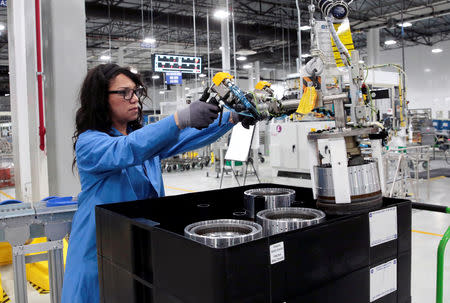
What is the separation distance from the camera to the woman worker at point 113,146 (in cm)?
106

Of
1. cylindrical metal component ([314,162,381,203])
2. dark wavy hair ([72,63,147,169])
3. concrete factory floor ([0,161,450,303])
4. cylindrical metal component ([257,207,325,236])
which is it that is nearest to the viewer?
cylindrical metal component ([257,207,325,236])

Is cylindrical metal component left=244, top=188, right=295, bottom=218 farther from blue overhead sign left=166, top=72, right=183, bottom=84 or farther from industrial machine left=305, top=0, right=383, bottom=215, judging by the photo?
blue overhead sign left=166, top=72, right=183, bottom=84

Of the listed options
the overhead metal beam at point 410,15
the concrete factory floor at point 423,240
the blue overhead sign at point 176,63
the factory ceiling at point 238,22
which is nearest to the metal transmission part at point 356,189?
the concrete factory floor at point 423,240

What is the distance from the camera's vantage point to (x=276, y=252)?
2.39ft

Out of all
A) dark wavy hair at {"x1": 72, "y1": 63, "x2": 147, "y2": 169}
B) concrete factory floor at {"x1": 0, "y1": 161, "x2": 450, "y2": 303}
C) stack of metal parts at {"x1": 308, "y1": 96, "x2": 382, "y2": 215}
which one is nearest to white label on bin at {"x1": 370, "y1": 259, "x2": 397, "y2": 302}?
stack of metal parts at {"x1": 308, "y1": 96, "x2": 382, "y2": 215}

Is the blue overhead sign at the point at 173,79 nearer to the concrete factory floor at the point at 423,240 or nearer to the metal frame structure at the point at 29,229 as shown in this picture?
the concrete factory floor at the point at 423,240

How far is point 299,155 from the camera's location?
585cm

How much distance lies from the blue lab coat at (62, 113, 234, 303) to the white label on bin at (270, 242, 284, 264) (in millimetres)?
461

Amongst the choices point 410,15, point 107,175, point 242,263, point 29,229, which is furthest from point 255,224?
point 410,15

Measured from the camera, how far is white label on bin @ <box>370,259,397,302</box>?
952mm

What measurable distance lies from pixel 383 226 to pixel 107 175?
0.88 metres

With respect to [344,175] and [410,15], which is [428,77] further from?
[344,175]

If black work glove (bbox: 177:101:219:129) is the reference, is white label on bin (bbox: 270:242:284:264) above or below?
below

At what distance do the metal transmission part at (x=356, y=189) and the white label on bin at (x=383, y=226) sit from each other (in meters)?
0.03
